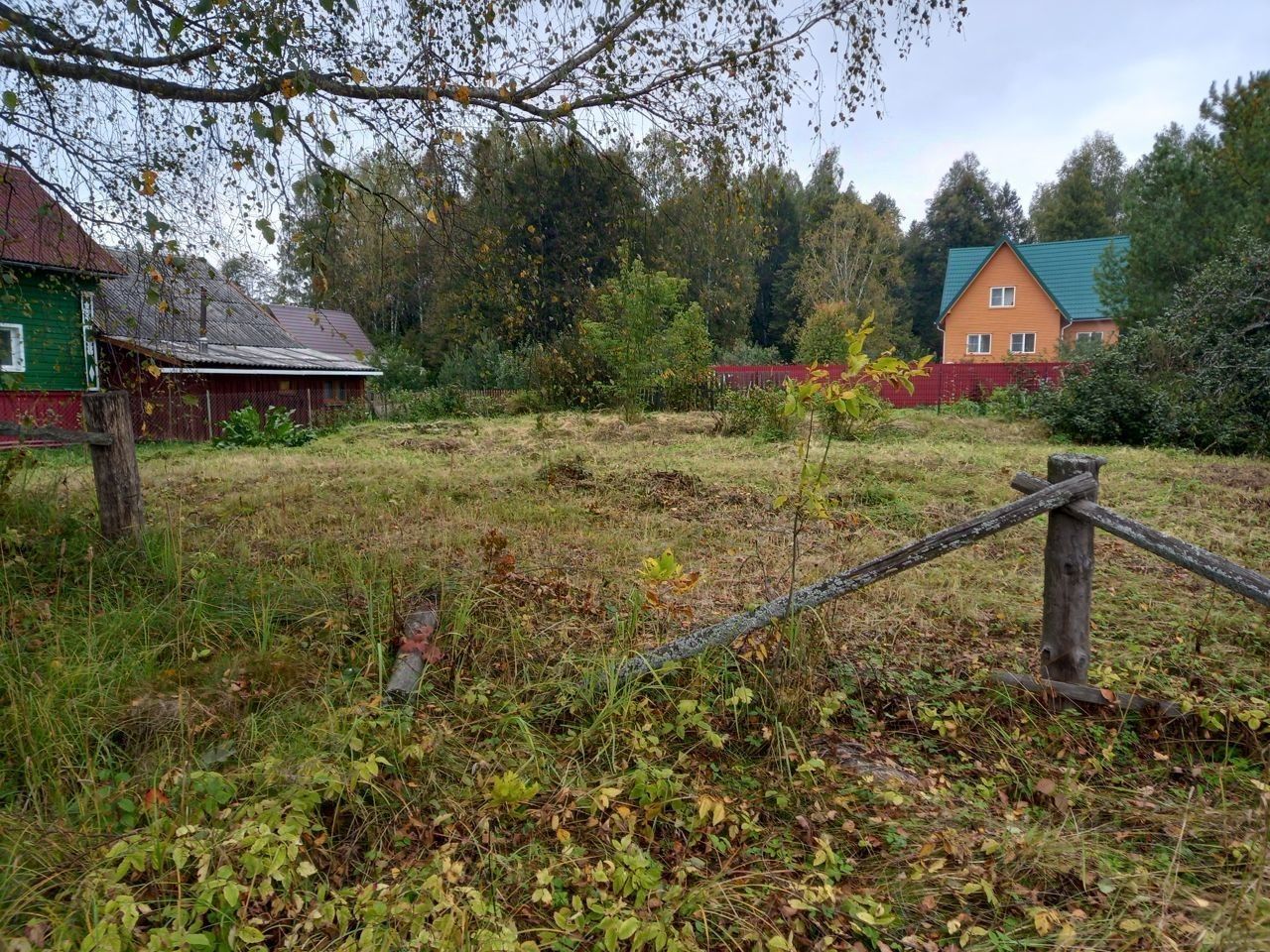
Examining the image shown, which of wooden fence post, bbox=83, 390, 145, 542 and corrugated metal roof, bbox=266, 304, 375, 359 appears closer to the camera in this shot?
wooden fence post, bbox=83, 390, 145, 542

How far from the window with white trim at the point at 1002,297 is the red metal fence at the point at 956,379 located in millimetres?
12589

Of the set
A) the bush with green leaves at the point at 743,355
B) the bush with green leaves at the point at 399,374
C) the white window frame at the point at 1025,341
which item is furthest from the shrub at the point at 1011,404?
the bush with green leaves at the point at 399,374

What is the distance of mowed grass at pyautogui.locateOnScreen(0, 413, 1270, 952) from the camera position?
211cm

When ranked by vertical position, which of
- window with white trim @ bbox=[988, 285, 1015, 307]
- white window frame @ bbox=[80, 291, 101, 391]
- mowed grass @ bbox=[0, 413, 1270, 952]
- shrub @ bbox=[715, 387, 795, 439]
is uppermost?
window with white trim @ bbox=[988, 285, 1015, 307]

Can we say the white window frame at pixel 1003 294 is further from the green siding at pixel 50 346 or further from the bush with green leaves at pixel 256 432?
the green siding at pixel 50 346

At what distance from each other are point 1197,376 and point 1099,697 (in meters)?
11.6

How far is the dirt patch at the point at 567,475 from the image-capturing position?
855 centimetres

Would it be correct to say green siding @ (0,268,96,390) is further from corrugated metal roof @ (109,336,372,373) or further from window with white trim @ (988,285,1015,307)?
window with white trim @ (988,285,1015,307)

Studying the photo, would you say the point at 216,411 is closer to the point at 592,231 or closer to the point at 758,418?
the point at 758,418

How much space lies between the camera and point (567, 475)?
9008mm

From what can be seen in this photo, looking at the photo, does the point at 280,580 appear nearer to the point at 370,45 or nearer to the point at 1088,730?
the point at 370,45

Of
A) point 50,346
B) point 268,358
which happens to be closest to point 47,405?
point 50,346

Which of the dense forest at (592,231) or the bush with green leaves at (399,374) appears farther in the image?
the bush with green leaves at (399,374)

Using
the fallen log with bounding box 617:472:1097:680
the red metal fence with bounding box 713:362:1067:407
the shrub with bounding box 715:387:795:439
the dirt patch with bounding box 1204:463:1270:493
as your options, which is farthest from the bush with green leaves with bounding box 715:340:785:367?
the fallen log with bounding box 617:472:1097:680
